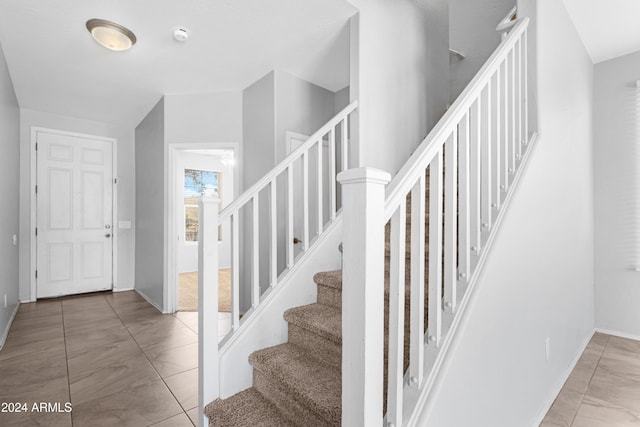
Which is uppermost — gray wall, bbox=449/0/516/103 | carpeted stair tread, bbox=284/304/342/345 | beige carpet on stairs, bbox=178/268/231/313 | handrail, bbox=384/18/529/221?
gray wall, bbox=449/0/516/103

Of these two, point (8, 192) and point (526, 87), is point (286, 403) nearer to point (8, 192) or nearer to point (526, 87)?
point (526, 87)

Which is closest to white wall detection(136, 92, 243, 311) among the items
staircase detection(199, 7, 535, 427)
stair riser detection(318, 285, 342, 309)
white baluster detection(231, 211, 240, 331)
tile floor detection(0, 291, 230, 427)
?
tile floor detection(0, 291, 230, 427)

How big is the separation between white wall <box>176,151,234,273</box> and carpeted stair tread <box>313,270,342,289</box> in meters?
4.85

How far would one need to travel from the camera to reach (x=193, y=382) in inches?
88.4

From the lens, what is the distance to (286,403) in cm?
150

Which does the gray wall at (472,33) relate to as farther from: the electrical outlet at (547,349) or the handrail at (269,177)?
the electrical outlet at (547,349)

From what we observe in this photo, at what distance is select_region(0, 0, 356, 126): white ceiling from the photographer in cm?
245

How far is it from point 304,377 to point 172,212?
3.07m

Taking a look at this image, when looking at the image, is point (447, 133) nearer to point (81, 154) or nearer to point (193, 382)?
point (193, 382)

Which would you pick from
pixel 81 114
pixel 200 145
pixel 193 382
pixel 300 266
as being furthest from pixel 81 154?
pixel 300 266

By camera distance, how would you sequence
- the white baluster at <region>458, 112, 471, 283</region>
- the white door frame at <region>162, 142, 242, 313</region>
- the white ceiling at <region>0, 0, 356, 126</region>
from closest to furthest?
1. the white baluster at <region>458, 112, 471, 283</region>
2. the white ceiling at <region>0, 0, 356, 126</region>
3. the white door frame at <region>162, 142, 242, 313</region>

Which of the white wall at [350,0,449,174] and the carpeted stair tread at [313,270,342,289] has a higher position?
the white wall at [350,0,449,174]

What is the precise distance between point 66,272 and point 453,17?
20.6 feet

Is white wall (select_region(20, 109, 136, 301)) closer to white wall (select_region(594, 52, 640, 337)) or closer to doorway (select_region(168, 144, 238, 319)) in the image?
doorway (select_region(168, 144, 238, 319))
